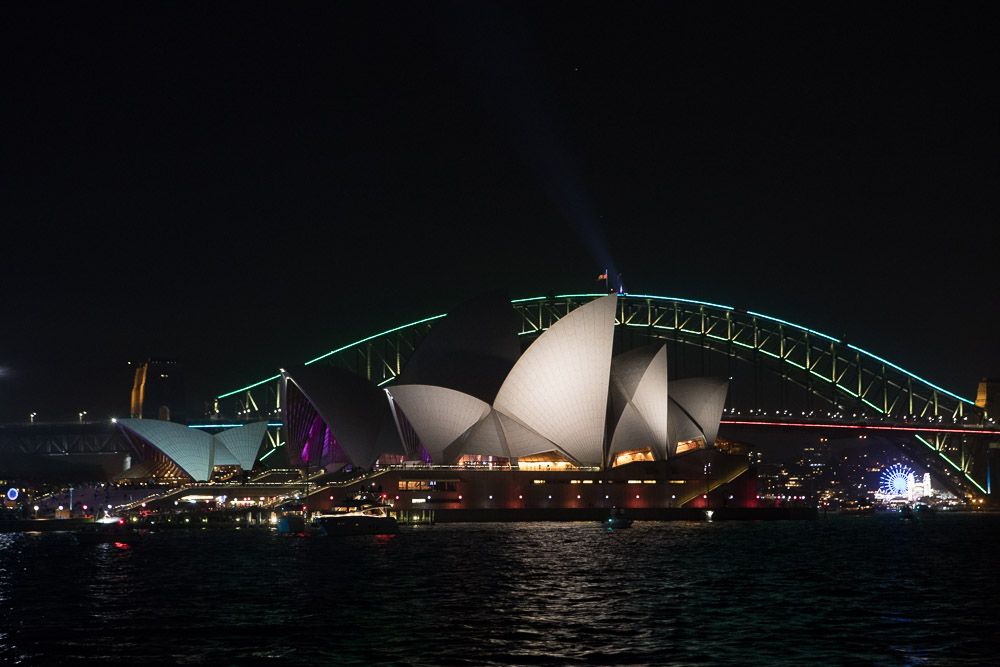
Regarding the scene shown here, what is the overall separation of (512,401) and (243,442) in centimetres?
5423

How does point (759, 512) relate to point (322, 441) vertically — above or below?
below

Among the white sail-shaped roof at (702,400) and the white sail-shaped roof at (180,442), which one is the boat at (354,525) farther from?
the white sail-shaped roof at (180,442)

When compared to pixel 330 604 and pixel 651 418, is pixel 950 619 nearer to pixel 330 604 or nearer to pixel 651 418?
pixel 330 604

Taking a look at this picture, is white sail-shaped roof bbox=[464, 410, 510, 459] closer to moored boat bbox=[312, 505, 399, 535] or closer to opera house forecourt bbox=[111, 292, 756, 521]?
opera house forecourt bbox=[111, 292, 756, 521]

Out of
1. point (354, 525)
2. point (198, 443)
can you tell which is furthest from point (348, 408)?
point (198, 443)

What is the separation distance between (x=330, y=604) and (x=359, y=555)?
22.9 meters

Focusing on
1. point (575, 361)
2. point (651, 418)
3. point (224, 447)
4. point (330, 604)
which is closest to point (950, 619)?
point (330, 604)

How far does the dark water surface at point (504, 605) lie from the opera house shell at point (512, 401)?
3047cm

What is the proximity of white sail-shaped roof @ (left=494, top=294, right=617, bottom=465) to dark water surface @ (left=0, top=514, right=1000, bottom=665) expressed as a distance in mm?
29669

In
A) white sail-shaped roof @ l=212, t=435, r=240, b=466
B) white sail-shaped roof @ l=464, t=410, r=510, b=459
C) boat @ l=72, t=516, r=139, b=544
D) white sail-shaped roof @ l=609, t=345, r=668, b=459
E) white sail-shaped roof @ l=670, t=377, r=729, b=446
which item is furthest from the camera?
white sail-shaped roof @ l=212, t=435, r=240, b=466

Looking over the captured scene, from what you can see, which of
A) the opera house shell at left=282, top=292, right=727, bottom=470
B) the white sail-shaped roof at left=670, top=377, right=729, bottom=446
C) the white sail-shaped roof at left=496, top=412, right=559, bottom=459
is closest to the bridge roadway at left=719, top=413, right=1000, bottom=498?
the white sail-shaped roof at left=670, top=377, right=729, bottom=446

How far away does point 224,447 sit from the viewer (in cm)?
13812

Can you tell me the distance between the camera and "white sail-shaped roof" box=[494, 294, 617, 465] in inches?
3583

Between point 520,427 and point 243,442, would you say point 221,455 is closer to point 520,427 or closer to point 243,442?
point 243,442
